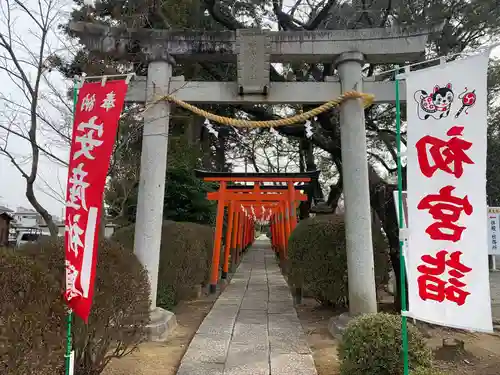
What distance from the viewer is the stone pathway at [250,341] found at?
463cm

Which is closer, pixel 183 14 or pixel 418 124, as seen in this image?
pixel 418 124

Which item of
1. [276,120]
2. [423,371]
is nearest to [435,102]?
[423,371]

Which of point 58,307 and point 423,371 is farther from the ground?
point 58,307

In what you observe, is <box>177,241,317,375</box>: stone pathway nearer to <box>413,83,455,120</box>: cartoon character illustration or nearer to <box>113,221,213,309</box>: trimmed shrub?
<box>113,221,213,309</box>: trimmed shrub

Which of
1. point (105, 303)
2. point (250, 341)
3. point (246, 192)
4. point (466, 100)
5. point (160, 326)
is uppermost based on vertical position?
point (246, 192)

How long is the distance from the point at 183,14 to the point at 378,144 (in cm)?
770

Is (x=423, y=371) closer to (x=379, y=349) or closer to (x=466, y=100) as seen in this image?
(x=379, y=349)

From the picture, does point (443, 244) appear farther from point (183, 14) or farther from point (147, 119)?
point (183, 14)

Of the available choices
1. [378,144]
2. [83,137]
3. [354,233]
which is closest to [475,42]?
[378,144]

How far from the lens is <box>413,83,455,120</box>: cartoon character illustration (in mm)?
3314

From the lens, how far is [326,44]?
6.32 m

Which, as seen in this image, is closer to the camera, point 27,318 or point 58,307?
point 27,318

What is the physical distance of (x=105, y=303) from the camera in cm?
372

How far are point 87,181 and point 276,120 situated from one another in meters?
3.11
